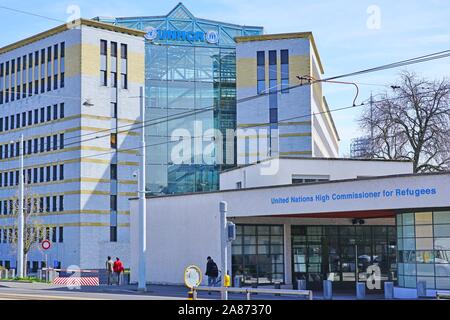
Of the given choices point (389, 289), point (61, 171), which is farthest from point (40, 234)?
point (389, 289)

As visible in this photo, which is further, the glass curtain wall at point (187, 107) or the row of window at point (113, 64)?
the glass curtain wall at point (187, 107)

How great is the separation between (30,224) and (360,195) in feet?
143

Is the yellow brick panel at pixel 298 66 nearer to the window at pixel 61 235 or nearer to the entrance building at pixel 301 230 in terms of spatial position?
Answer: the window at pixel 61 235

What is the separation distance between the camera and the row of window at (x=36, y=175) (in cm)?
7056

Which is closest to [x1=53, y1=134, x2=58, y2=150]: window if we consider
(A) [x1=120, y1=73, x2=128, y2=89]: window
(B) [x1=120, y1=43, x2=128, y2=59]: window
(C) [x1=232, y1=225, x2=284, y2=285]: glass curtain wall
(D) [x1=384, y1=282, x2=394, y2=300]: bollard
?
(A) [x1=120, y1=73, x2=128, y2=89]: window

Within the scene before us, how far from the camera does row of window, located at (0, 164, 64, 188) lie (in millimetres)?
70562

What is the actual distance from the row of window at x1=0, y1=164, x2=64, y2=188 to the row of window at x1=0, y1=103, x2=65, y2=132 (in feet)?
15.1

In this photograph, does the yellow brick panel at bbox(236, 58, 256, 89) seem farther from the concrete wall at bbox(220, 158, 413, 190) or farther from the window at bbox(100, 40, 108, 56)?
the concrete wall at bbox(220, 158, 413, 190)

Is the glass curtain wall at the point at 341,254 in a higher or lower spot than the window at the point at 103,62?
lower

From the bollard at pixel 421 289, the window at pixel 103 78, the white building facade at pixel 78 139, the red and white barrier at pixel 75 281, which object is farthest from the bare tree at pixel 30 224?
the bollard at pixel 421 289

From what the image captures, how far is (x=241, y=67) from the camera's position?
2995 inches

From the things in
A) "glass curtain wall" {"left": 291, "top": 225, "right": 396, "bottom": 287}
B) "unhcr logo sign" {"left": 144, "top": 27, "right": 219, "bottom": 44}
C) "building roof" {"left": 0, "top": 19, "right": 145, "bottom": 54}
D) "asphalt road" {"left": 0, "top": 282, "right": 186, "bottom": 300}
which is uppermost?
"unhcr logo sign" {"left": 144, "top": 27, "right": 219, "bottom": 44}

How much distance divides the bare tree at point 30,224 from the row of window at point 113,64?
12.8 m

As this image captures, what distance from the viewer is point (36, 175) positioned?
7350 centimetres
